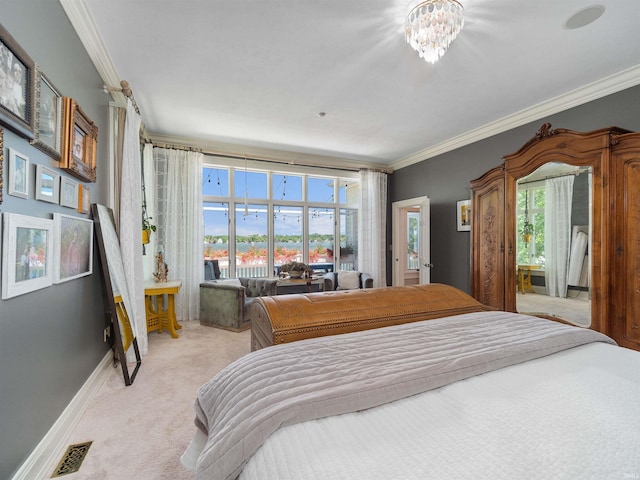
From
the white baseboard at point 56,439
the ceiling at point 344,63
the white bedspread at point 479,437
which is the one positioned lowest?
the white baseboard at point 56,439

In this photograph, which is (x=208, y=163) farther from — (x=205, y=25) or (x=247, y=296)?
(x=205, y=25)

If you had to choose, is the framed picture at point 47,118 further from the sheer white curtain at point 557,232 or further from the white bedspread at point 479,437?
the sheer white curtain at point 557,232

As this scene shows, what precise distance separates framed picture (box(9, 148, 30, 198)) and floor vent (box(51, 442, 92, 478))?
1388 millimetres

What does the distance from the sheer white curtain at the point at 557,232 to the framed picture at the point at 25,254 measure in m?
3.81

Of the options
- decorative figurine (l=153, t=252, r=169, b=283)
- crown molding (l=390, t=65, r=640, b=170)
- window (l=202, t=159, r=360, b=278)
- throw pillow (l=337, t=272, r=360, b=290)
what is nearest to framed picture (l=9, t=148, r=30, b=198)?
decorative figurine (l=153, t=252, r=169, b=283)

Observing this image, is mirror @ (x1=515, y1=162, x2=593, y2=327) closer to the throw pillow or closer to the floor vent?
the throw pillow

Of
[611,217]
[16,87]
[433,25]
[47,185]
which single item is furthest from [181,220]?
[611,217]

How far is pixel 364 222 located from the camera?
5500mm

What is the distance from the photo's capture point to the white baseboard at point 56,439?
1.37 m

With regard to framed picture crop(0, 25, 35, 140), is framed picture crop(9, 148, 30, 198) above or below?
below

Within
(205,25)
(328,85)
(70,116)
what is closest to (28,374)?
(70,116)

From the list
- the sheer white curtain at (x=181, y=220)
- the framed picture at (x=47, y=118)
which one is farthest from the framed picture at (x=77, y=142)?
the sheer white curtain at (x=181, y=220)

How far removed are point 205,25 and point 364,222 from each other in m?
4.00

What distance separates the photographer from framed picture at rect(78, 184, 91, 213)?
2.04 metres
